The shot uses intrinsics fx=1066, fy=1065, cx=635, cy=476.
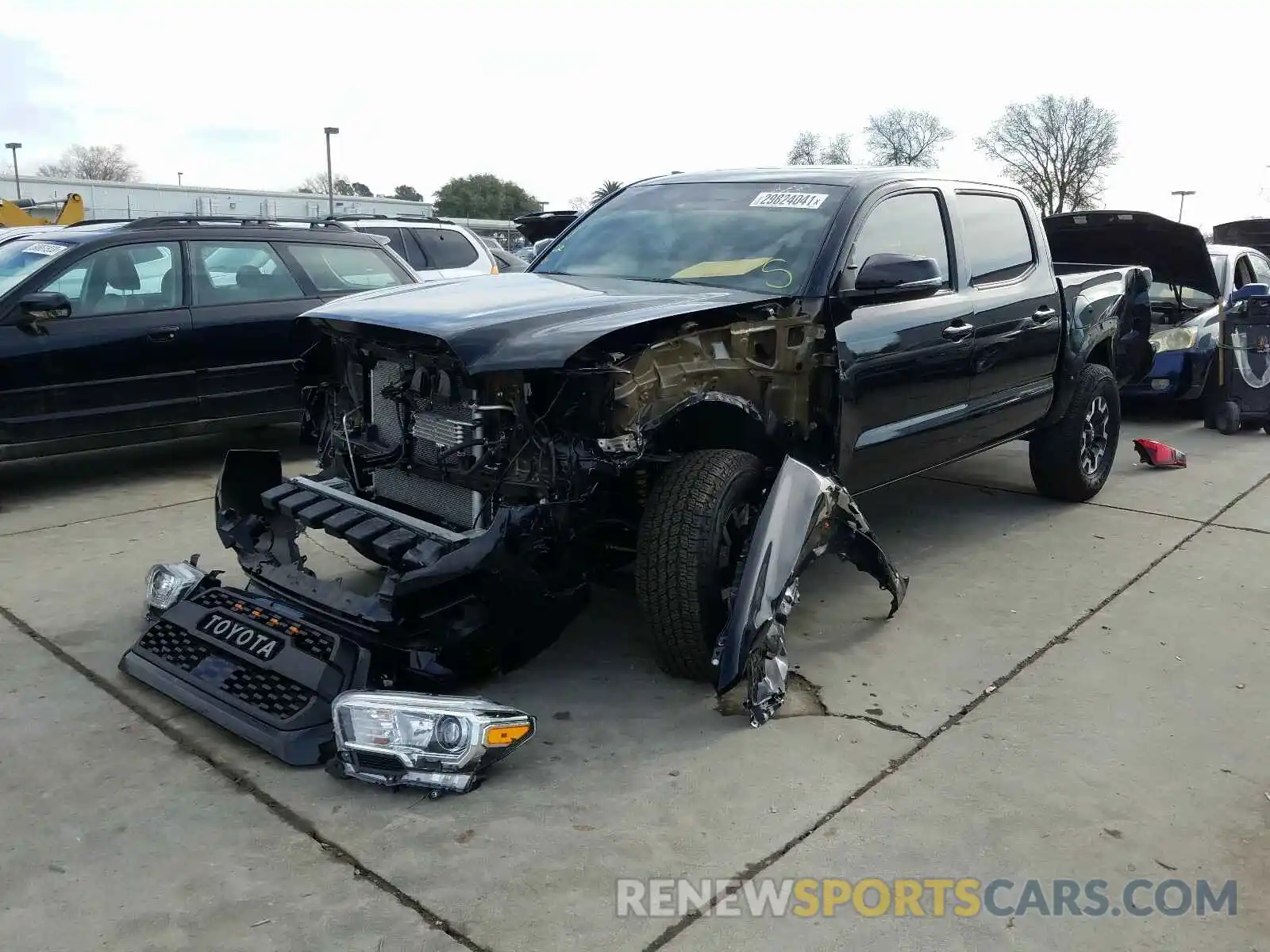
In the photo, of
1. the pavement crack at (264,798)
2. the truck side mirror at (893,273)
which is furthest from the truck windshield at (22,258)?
the truck side mirror at (893,273)

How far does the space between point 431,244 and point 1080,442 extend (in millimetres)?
7985

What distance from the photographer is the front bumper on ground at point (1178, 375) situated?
928cm

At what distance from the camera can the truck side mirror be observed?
408 centimetres

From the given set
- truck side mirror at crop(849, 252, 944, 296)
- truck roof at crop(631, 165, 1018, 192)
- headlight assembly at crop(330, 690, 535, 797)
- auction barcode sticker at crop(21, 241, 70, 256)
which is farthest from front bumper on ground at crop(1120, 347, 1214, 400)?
auction barcode sticker at crop(21, 241, 70, 256)

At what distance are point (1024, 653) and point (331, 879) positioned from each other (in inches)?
109

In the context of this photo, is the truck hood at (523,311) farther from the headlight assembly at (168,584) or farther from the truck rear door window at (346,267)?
the truck rear door window at (346,267)

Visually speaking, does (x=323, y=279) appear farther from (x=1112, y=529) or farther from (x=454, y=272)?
(x=1112, y=529)

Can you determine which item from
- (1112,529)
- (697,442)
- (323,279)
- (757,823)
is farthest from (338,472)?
(1112,529)

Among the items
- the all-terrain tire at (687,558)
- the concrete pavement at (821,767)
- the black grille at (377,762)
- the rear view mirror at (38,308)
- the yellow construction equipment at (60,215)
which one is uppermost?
the yellow construction equipment at (60,215)

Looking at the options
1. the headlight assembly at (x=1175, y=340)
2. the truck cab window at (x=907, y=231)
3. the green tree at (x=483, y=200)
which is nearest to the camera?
the truck cab window at (x=907, y=231)

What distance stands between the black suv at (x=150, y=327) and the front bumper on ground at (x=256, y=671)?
292 cm

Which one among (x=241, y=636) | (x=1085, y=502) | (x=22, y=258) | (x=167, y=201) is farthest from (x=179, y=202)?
(x=241, y=636)

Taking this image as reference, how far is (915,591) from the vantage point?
491 cm

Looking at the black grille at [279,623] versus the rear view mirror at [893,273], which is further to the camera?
the rear view mirror at [893,273]
